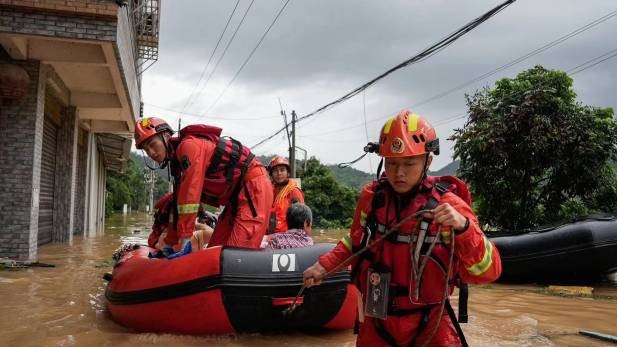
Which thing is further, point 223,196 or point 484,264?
point 223,196

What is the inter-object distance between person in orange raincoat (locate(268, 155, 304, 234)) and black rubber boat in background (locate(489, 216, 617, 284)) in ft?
10.4

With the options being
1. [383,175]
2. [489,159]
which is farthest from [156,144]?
[489,159]

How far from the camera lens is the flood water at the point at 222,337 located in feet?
13.2

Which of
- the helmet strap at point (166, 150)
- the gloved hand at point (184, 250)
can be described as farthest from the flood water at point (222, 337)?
the helmet strap at point (166, 150)

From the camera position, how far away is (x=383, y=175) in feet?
8.00

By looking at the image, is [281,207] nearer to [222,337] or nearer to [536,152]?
[222,337]

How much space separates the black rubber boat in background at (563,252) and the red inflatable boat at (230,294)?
13.8ft

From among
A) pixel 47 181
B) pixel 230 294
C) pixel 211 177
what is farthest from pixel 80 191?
pixel 230 294

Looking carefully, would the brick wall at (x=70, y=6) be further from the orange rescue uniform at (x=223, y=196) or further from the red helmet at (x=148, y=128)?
the orange rescue uniform at (x=223, y=196)

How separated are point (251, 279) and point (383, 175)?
1780mm

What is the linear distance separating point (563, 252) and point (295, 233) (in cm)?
458

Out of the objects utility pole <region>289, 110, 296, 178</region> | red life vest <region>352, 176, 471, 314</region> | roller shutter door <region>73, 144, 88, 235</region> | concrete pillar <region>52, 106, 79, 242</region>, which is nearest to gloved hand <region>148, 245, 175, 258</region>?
red life vest <region>352, 176, 471, 314</region>

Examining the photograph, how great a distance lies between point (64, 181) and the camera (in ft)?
39.3

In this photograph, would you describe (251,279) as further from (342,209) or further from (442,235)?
(342,209)
